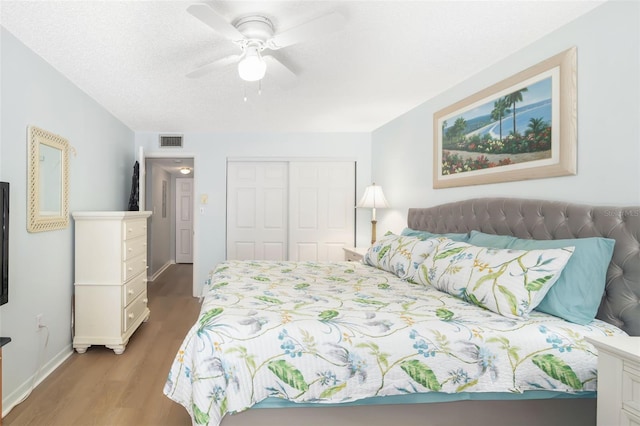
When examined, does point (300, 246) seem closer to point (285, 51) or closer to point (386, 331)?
point (285, 51)

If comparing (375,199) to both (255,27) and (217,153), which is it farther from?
(255,27)

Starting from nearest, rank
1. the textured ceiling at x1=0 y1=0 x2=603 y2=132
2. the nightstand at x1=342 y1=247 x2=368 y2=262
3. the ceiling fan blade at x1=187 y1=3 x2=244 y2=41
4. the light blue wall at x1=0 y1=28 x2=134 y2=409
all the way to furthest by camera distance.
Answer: the ceiling fan blade at x1=187 y1=3 x2=244 y2=41
the textured ceiling at x1=0 y1=0 x2=603 y2=132
the light blue wall at x1=0 y1=28 x2=134 y2=409
the nightstand at x1=342 y1=247 x2=368 y2=262

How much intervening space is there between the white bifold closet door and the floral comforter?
3409 mm

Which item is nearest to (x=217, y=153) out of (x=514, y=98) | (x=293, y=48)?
(x=293, y=48)

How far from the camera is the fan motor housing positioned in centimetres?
196

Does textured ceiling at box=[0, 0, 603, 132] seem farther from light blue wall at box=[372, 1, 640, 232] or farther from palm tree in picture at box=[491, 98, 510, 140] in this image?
palm tree in picture at box=[491, 98, 510, 140]

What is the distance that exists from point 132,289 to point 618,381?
3.47m

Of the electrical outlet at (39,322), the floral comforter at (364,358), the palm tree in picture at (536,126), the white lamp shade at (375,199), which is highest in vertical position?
the palm tree in picture at (536,126)

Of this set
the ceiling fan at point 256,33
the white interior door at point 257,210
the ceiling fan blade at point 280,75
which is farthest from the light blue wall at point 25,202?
the white interior door at point 257,210

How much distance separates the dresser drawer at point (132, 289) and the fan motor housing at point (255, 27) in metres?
2.34

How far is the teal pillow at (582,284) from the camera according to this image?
5.58 ft

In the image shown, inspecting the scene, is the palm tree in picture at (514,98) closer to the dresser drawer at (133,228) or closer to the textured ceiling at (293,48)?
the textured ceiling at (293,48)

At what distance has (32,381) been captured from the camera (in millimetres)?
2400

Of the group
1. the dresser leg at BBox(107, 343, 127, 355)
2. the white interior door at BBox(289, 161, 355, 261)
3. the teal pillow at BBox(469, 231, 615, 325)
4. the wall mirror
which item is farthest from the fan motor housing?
the white interior door at BBox(289, 161, 355, 261)
